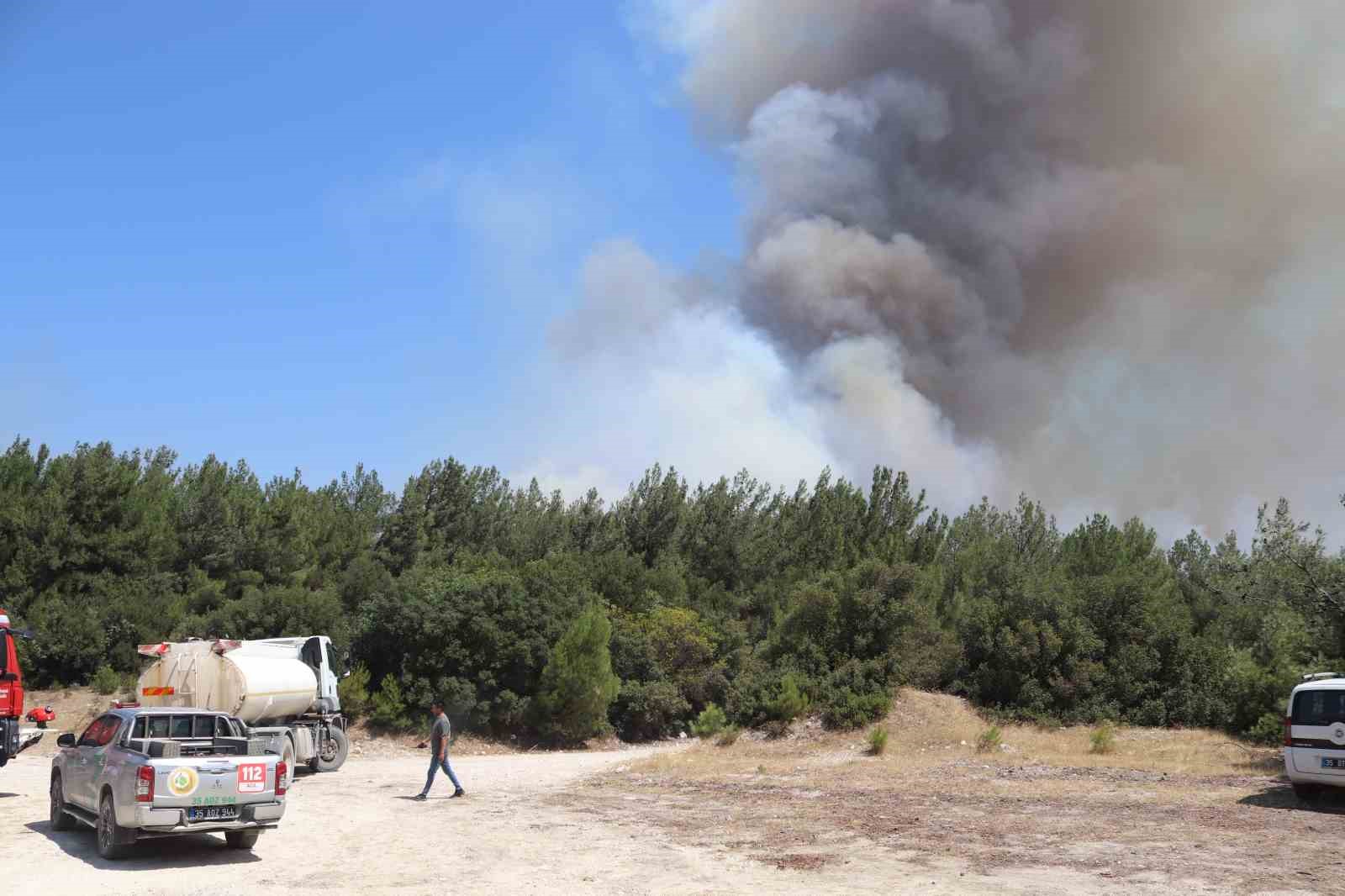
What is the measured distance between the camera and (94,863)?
1300cm

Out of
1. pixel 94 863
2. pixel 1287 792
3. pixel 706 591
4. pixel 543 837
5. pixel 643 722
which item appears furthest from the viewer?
pixel 706 591

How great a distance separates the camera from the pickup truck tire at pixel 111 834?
13.0m

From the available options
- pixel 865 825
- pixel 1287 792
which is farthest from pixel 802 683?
pixel 865 825

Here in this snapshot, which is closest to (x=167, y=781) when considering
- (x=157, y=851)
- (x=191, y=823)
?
(x=191, y=823)

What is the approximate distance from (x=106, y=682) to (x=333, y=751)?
14659 mm

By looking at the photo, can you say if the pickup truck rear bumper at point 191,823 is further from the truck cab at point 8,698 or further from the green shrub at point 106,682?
the green shrub at point 106,682

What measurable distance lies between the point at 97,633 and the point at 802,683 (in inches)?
1040

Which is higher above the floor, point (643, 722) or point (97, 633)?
point (97, 633)

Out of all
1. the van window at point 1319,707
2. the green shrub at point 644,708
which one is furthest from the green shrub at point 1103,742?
the green shrub at point 644,708

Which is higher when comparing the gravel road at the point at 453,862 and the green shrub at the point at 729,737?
the gravel road at the point at 453,862

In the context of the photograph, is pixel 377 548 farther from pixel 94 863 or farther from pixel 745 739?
pixel 94 863

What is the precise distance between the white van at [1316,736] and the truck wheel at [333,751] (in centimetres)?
2175

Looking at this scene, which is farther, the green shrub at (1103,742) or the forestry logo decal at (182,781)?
the green shrub at (1103,742)

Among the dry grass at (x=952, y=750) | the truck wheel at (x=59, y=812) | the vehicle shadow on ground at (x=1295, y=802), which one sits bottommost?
the dry grass at (x=952, y=750)
